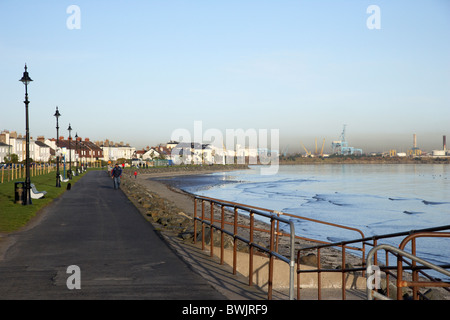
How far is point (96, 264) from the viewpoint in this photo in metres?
9.02

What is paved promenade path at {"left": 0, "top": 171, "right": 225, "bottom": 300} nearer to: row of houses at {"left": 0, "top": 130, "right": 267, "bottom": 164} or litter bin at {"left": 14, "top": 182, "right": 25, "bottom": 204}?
litter bin at {"left": 14, "top": 182, "right": 25, "bottom": 204}

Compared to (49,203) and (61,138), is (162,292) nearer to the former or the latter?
(49,203)

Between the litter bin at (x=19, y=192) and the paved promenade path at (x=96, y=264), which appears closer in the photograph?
the paved promenade path at (x=96, y=264)

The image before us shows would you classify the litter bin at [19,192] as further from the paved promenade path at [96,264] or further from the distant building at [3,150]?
the distant building at [3,150]

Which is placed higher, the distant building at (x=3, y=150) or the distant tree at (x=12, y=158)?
the distant building at (x=3, y=150)

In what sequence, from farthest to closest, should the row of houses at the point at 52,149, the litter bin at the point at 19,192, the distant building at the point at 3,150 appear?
the row of houses at the point at 52,149, the distant building at the point at 3,150, the litter bin at the point at 19,192

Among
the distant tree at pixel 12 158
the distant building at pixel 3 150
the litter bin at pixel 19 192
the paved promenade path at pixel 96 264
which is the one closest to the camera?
the paved promenade path at pixel 96 264

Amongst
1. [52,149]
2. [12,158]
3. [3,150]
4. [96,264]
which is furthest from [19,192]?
[52,149]

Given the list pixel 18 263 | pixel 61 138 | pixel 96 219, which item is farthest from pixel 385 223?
pixel 61 138

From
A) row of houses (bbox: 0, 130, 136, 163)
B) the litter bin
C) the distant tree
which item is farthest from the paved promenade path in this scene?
the distant tree

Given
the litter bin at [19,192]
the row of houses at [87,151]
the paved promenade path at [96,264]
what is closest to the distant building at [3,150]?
the row of houses at [87,151]

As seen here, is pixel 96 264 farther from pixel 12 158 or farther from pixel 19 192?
pixel 12 158

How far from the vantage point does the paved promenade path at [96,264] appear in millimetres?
6965
